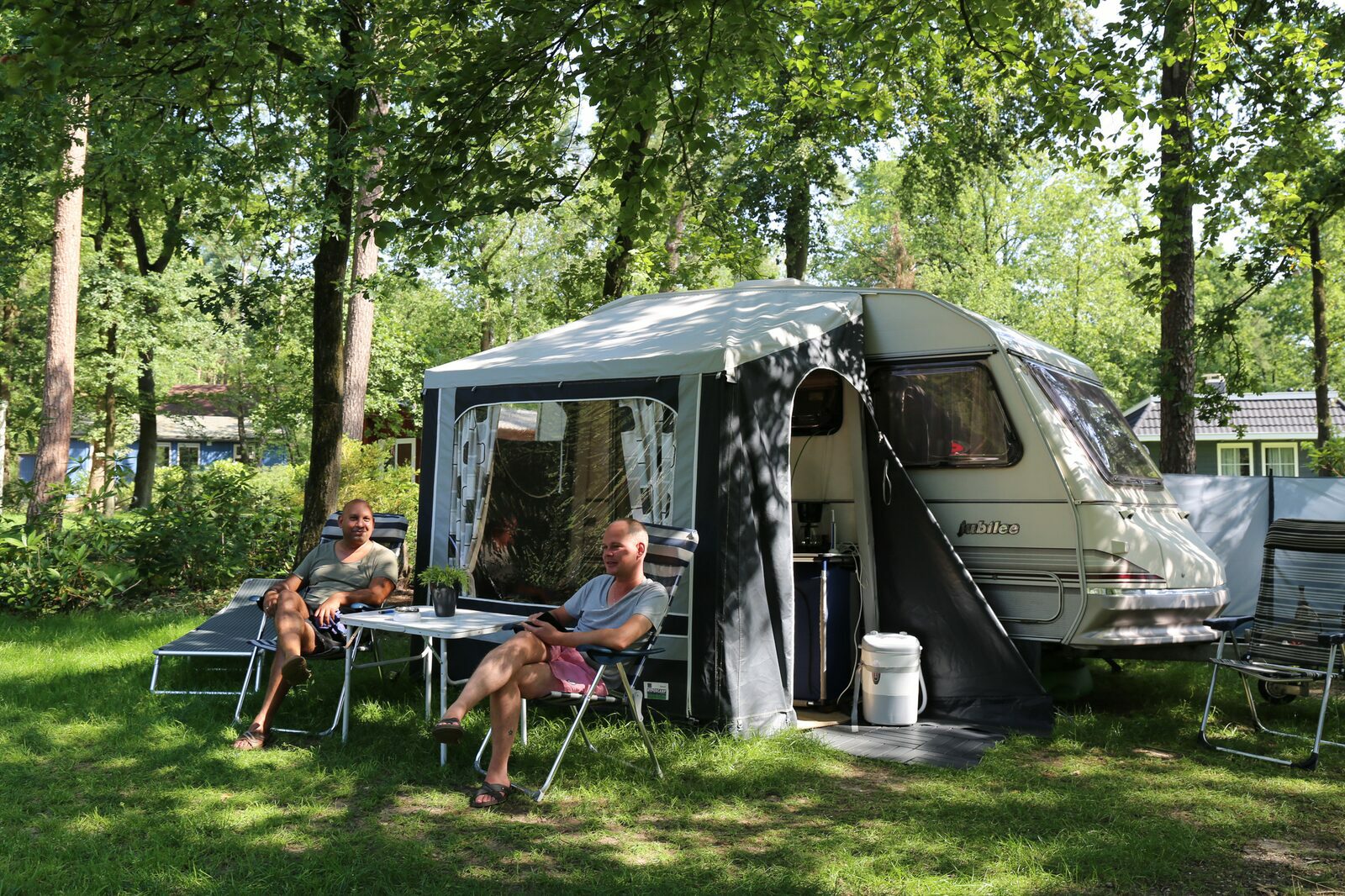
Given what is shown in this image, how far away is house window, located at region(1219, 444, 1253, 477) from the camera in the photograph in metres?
25.0

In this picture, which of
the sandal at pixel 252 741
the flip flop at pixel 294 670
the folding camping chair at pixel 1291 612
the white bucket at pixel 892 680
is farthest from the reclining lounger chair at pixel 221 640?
the folding camping chair at pixel 1291 612

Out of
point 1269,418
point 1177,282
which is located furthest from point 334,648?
point 1269,418

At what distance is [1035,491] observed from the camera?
6180mm

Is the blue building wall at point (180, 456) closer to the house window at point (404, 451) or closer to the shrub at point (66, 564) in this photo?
the house window at point (404, 451)

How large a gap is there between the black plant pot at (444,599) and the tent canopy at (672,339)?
1301 millimetres

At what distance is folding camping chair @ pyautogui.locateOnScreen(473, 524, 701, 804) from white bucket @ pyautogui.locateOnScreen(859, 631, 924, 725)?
128 centimetres

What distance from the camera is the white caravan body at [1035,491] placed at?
19.7ft

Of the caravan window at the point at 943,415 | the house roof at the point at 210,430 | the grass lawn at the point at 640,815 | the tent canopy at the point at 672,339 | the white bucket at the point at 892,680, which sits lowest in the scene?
the grass lawn at the point at 640,815

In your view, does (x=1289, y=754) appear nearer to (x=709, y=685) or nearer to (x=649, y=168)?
(x=709, y=685)

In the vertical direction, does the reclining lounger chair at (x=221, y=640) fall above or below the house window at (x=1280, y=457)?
below

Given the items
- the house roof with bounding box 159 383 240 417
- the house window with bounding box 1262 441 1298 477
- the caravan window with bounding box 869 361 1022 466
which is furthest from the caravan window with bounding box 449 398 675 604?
the house window with bounding box 1262 441 1298 477

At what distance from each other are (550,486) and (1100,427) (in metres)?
3.39

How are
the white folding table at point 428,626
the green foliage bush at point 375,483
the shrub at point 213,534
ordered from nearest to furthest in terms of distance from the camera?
the white folding table at point 428,626
the shrub at point 213,534
the green foliage bush at point 375,483

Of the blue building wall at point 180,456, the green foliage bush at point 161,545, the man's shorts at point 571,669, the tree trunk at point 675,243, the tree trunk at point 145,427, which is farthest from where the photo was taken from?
the blue building wall at point 180,456
